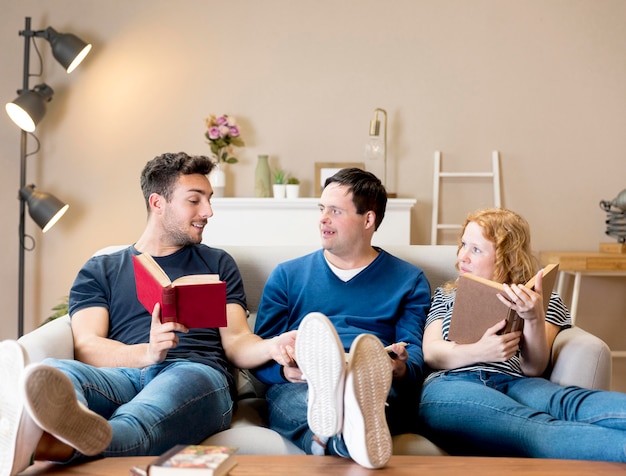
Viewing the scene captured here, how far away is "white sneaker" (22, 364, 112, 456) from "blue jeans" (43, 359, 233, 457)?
125 millimetres

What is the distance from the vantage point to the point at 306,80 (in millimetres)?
4586

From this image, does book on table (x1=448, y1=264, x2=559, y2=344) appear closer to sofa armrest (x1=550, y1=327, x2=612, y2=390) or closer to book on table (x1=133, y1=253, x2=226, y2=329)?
sofa armrest (x1=550, y1=327, x2=612, y2=390)

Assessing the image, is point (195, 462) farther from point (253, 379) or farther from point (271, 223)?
point (271, 223)

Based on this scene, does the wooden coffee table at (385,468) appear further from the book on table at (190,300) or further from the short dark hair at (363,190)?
the short dark hair at (363,190)

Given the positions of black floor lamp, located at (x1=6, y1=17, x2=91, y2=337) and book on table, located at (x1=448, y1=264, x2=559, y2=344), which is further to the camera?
black floor lamp, located at (x1=6, y1=17, x2=91, y2=337)

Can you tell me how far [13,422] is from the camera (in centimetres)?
152

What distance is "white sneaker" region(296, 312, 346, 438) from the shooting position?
1.60 meters

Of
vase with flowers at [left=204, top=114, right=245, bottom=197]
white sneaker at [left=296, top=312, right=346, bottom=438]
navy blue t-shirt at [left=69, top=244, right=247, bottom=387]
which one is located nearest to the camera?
white sneaker at [left=296, top=312, right=346, bottom=438]

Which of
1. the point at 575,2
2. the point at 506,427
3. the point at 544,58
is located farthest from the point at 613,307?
the point at 506,427

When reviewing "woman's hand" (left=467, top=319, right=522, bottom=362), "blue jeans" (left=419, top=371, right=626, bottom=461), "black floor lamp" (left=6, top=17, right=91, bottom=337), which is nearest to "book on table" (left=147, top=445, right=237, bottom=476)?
"blue jeans" (left=419, top=371, right=626, bottom=461)

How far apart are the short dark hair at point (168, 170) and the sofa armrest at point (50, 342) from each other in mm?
500

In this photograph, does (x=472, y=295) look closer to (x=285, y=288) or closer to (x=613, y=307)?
(x=285, y=288)

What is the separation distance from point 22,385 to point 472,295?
3.83ft

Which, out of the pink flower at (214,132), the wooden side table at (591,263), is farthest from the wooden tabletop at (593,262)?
the pink flower at (214,132)
